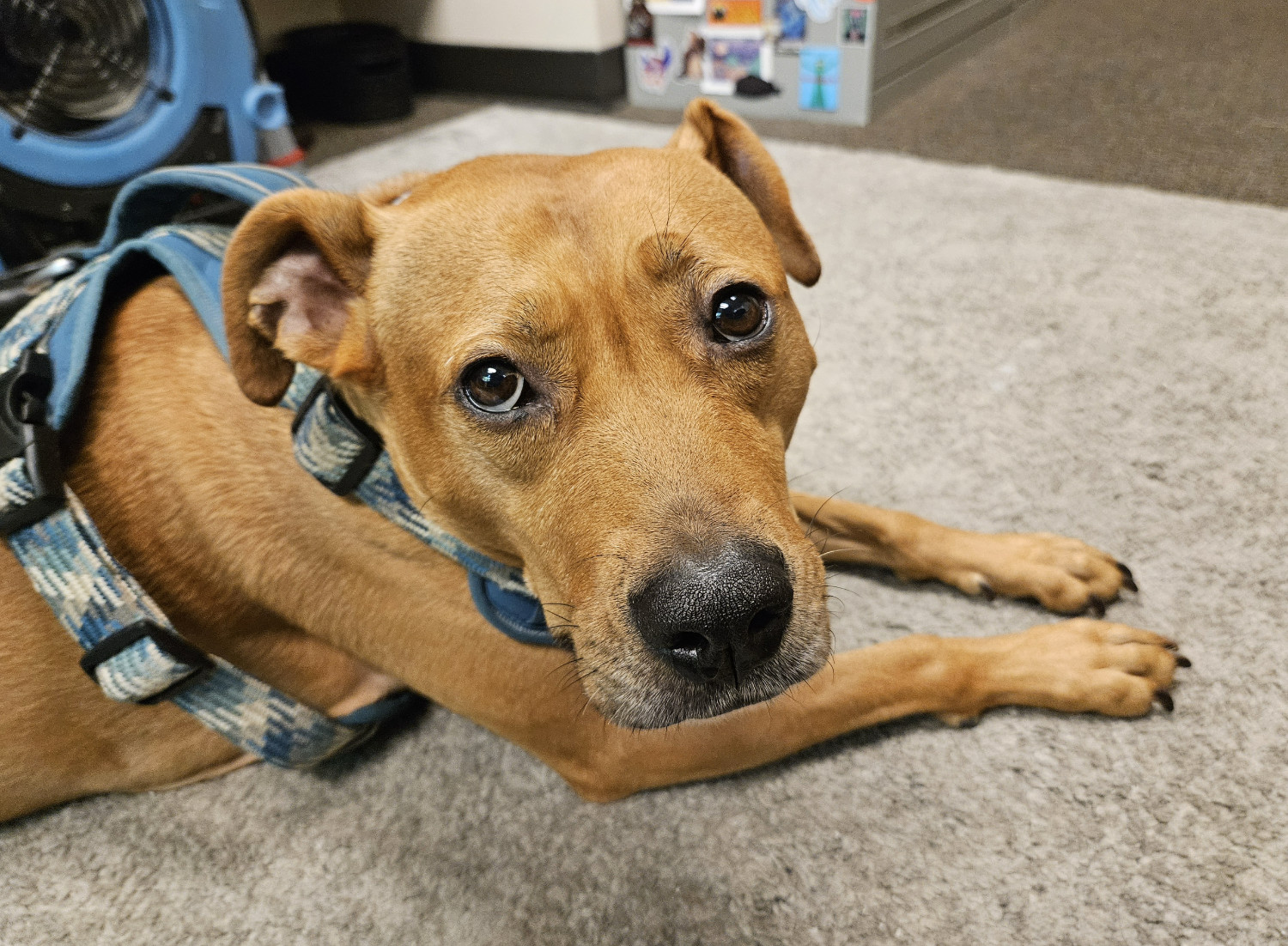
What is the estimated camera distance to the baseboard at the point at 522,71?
5590 mm

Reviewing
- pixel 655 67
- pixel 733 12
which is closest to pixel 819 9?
pixel 733 12

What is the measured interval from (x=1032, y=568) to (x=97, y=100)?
4.22m

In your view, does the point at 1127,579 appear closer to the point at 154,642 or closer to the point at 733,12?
the point at 154,642

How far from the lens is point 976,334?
294 cm

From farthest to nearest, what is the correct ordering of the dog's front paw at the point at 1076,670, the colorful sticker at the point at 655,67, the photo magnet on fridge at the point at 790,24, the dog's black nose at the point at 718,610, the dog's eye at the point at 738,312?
the colorful sticker at the point at 655,67 < the photo magnet on fridge at the point at 790,24 < the dog's front paw at the point at 1076,670 < the dog's eye at the point at 738,312 < the dog's black nose at the point at 718,610

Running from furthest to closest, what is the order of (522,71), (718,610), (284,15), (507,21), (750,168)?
(284,15) → (522,71) → (507,21) → (750,168) → (718,610)

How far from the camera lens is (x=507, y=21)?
5.84m

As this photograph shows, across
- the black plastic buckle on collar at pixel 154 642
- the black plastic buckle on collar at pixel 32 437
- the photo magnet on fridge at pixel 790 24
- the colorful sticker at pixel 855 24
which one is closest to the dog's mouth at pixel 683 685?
the black plastic buckle on collar at pixel 154 642

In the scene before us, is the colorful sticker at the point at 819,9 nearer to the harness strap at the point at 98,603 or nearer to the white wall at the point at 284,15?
the white wall at the point at 284,15

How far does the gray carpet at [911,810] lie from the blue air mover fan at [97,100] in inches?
117

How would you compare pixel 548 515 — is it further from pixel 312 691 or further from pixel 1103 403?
pixel 1103 403

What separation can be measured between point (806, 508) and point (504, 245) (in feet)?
3.60

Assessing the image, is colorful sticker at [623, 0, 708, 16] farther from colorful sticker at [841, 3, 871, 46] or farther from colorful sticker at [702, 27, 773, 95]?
colorful sticker at [841, 3, 871, 46]

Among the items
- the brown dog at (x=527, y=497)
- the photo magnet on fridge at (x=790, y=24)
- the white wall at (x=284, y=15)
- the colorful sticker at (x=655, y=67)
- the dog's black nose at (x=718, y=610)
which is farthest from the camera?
the white wall at (x=284, y=15)
